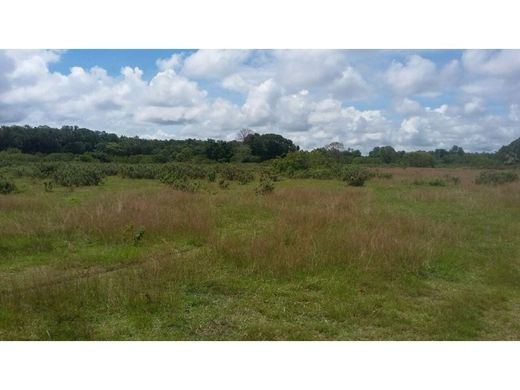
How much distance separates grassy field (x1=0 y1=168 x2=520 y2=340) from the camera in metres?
4.79

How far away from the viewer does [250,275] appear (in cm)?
649

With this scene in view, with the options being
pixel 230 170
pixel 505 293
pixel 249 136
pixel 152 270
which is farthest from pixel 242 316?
pixel 249 136

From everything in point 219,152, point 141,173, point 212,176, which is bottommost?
point 212,176

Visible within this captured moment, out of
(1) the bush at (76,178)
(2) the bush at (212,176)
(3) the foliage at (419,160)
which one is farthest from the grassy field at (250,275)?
(3) the foliage at (419,160)

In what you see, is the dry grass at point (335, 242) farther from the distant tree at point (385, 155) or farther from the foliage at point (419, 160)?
the distant tree at point (385, 155)

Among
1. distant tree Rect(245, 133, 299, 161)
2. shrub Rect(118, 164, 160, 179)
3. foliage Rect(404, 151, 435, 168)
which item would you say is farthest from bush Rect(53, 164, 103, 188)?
foliage Rect(404, 151, 435, 168)

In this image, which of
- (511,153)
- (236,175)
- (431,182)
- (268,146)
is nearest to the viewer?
(431,182)

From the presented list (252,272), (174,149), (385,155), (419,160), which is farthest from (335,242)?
(385,155)

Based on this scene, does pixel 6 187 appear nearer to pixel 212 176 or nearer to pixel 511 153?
pixel 212 176

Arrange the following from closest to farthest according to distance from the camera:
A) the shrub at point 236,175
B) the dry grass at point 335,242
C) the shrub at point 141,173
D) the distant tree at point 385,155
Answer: the dry grass at point 335,242 → the shrub at point 236,175 → the shrub at point 141,173 → the distant tree at point 385,155

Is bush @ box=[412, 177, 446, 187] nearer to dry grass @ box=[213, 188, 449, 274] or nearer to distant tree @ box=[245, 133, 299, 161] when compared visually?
dry grass @ box=[213, 188, 449, 274]

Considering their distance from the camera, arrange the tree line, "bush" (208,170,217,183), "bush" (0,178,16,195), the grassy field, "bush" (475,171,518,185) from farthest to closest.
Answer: the tree line < "bush" (208,170,217,183) < "bush" (475,171,518,185) < "bush" (0,178,16,195) < the grassy field

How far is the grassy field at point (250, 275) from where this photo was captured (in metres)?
4.79

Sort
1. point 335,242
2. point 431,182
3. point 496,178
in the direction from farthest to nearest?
point 431,182 → point 496,178 → point 335,242
